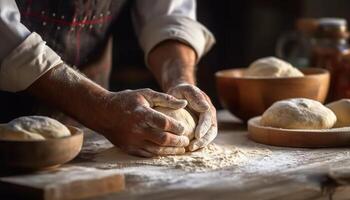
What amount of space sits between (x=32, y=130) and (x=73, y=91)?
25cm

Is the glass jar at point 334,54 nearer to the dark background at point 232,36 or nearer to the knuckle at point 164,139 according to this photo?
the knuckle at point 164,139

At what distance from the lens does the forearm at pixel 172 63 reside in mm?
1918

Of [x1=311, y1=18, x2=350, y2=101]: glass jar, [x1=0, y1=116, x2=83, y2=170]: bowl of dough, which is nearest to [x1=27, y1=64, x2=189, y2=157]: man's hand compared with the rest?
[x1=0, y1=116, x2=83, y2=170]: bowl of dough

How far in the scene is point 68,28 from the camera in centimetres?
192

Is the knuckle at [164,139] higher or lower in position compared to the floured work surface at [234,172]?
higher

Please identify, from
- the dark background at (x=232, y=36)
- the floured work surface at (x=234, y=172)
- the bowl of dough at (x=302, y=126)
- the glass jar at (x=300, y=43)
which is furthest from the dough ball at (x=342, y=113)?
the dark background at (x=232, y=36)

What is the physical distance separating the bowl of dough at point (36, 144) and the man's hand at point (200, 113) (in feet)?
1.11

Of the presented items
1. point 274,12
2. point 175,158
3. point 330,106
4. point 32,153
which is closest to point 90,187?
point 32,153

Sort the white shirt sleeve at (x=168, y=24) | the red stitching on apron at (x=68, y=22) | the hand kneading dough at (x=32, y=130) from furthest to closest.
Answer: the white shirt sleeve at (x=168, y=24) < the red stitching on apron at (x=68, y=22) < the hand kneading dough at (x=32, y=130)

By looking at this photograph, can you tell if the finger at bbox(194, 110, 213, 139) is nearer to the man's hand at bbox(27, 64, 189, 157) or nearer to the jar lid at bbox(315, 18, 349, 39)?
the man's hand at bbox(27, 64, 189, 157)

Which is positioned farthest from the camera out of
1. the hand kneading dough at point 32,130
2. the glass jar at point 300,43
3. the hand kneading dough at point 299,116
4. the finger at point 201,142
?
the glass jar at point 300,43

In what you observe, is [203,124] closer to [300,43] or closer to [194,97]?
[194,97]

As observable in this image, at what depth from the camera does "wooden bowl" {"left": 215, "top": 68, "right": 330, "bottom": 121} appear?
1934 mm

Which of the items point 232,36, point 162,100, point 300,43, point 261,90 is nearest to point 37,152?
point 162,100
